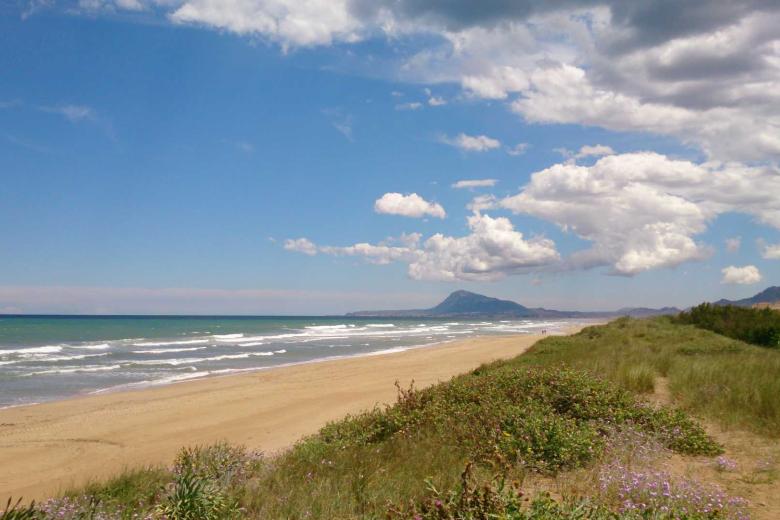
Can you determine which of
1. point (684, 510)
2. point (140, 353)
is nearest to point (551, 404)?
point (684, 510)

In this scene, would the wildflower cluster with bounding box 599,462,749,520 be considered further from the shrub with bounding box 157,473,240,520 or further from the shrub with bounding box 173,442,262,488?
the shrub with bounding box 173,442,262,488

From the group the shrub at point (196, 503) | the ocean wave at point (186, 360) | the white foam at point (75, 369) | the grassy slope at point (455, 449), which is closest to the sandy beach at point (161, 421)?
the grassy slope at point (455, 449)

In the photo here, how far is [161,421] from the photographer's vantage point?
13594 mm

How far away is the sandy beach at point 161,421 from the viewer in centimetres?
998

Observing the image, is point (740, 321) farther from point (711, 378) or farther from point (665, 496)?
point (665, 496)

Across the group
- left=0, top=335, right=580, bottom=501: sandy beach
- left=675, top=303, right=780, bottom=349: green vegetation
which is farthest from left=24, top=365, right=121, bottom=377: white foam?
left=675, top=303, right=780, bottom=349: green vegetation

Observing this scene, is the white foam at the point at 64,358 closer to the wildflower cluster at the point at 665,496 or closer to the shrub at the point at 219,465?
the shrub at the point at 219,465

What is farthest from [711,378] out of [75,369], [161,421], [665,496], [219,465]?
[75,369]

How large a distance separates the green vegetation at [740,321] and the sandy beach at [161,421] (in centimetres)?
1152

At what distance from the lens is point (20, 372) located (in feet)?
80.2

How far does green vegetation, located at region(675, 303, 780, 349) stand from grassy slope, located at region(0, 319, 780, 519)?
12099 millimetres

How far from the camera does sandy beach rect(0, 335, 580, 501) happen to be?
32.7ft

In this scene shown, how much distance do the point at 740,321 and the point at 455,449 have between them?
22717mm

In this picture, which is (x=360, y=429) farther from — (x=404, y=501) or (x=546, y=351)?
(x=546, y=351)
